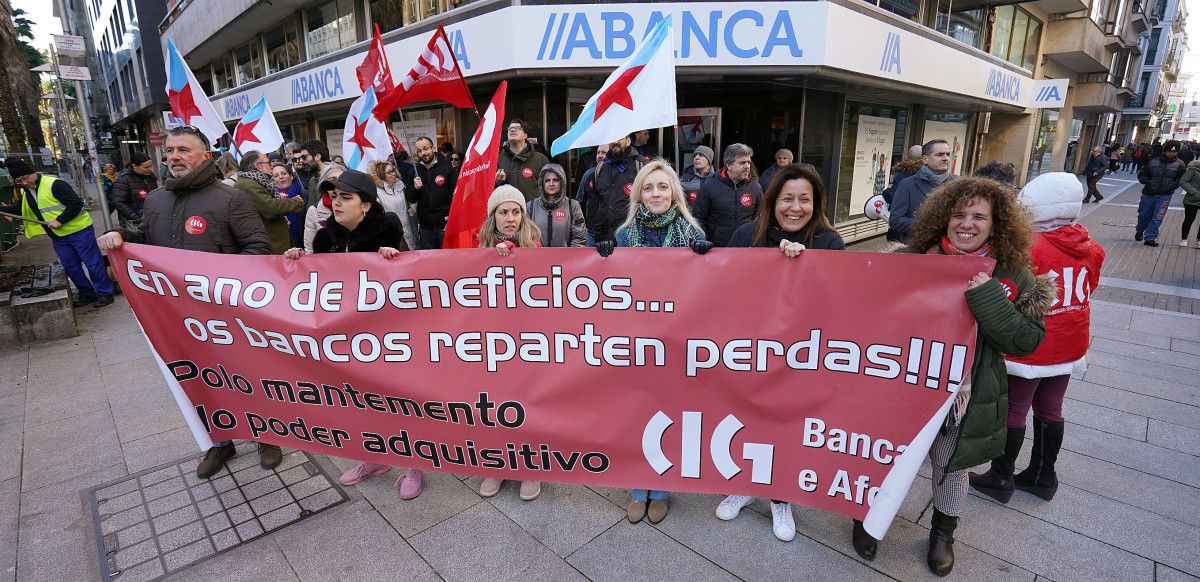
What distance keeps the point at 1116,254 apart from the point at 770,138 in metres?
6.32

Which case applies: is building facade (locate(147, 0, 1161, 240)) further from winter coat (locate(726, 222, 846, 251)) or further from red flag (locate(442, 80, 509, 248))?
winter coat (locate(726, 222, 846, 251))

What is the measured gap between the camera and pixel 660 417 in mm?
2705

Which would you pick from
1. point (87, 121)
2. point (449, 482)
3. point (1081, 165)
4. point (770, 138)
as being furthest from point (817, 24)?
point (1081, 165)

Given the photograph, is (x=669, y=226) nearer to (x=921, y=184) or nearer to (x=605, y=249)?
(x=605, y=249)

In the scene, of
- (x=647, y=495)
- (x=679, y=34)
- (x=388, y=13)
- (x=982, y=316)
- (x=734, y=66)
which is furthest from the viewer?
(x=388, y=13)

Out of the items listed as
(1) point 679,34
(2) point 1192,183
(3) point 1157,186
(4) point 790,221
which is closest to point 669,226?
(4) point 790,221

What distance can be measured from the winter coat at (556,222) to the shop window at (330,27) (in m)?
10.2

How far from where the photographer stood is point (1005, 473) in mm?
3139

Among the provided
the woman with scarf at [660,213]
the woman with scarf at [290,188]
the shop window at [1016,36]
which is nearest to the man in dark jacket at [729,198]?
→ the woman with scarf at [660,213]

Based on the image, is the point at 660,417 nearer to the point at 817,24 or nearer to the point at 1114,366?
the point at 1114,366

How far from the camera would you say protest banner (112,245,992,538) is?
2412 millimetres

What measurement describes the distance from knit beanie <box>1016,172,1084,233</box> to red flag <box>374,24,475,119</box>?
3.80 metres

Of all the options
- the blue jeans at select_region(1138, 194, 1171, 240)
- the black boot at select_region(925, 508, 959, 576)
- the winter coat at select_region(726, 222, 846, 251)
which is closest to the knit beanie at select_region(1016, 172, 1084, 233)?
the winter coat at select_region(726, 222, 846, 251)

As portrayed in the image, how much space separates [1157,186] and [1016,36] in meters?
10.6
